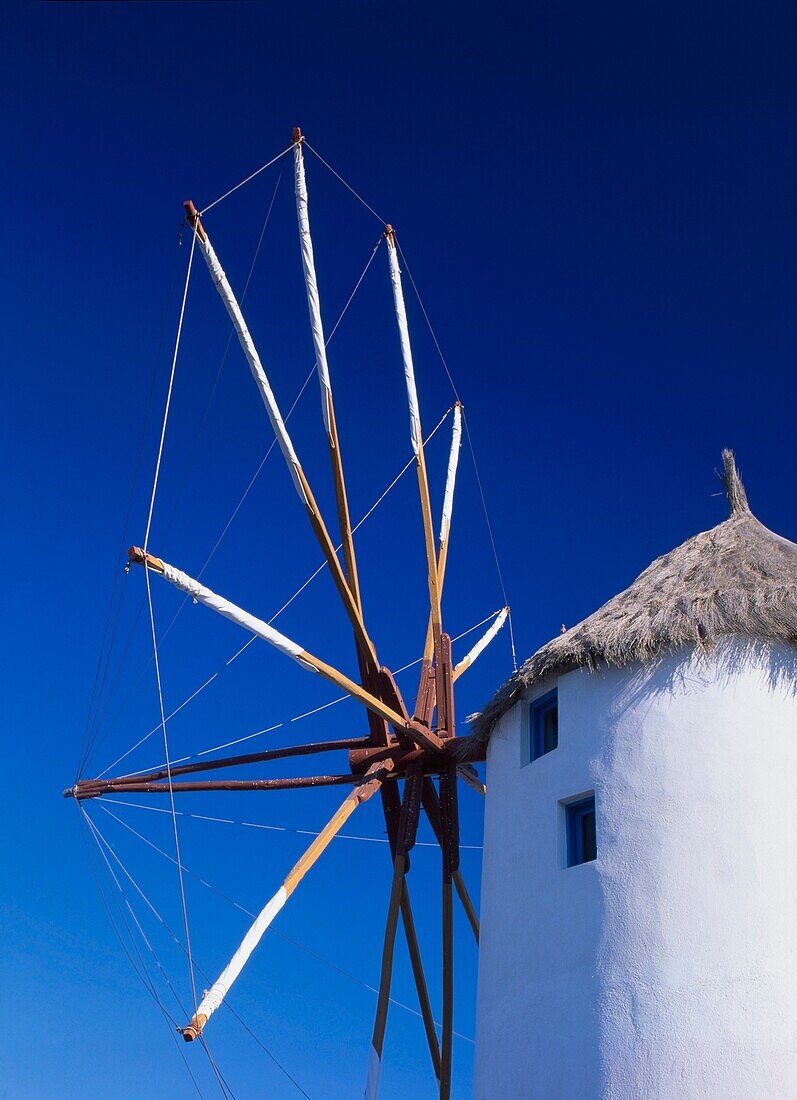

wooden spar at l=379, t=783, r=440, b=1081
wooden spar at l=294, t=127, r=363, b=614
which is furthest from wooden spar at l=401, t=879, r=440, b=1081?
wooden spar at l=294, t=127, r=363, b=614

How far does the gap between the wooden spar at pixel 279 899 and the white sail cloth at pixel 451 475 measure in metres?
4.58

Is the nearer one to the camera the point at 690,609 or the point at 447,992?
the point at 690,609

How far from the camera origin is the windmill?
1443 centimetres

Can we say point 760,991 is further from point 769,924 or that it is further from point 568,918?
point 568,918

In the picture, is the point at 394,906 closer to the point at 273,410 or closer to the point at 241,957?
the point at 241,957

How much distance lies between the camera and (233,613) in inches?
563

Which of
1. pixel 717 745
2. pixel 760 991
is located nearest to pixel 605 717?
pixel 717 745

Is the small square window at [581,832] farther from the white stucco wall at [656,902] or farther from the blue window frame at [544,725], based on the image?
the blue window frame at [544,725]

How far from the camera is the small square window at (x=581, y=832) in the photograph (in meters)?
12.5

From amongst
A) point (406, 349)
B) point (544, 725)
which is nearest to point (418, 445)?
point (406, 349)

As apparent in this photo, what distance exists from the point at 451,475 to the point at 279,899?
8.15 meters

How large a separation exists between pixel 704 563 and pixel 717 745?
7.81 ft

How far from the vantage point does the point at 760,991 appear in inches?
428

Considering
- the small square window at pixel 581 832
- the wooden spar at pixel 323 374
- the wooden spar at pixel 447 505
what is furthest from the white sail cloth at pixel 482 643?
the small square window at pixel 581 832
